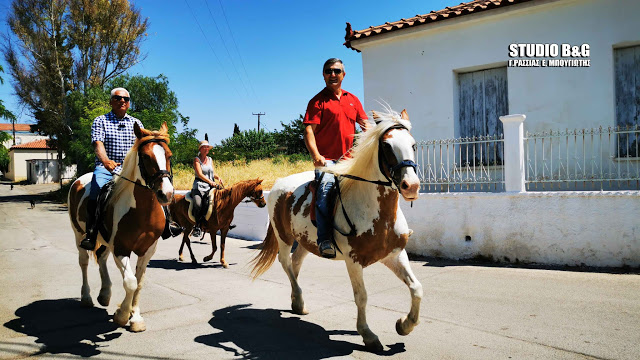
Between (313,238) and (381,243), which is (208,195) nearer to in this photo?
(313,238)

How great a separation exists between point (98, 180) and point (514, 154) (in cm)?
653

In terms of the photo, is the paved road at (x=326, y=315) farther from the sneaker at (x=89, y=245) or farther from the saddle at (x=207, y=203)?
the saddle at (x=207, y=203)

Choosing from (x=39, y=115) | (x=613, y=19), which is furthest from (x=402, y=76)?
(x=39, y=115)

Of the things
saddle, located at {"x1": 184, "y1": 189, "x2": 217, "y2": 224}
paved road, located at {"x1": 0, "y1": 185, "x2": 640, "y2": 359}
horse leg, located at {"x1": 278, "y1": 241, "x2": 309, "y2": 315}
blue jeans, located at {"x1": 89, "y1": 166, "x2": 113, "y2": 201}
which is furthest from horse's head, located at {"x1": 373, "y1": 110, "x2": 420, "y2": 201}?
saddle, located at {"x1": 184, "y1": 189, "x2": 217, "y2": 224}

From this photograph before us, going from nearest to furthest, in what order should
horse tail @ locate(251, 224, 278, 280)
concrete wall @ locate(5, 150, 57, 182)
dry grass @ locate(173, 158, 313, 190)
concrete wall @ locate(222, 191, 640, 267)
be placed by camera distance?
horse tail @ locate(251, 224, 278, 280)
concrete wall @ locate(222, 191, 640, 267)
dry grass @ locate(173, 158, 313, 190)
concrete wall @ locate(5, 150, 57, 182)

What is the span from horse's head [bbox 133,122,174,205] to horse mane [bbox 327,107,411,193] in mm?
1526

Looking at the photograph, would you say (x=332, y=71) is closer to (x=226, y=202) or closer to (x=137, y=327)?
(x=137, y=327)

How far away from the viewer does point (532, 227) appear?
7.13 m

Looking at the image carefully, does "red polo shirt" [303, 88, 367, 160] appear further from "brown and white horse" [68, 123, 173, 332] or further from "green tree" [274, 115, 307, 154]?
"green tree" [274, 115, 307, 154]

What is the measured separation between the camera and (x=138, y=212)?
13.8 feet

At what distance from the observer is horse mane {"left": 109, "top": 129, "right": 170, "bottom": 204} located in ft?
13.7

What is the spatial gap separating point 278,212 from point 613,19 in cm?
802

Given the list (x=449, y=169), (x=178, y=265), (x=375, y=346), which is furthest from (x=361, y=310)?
(x=449, y=169)

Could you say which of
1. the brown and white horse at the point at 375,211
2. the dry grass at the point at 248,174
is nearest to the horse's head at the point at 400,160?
the brown and white horse at the point at 375,211
